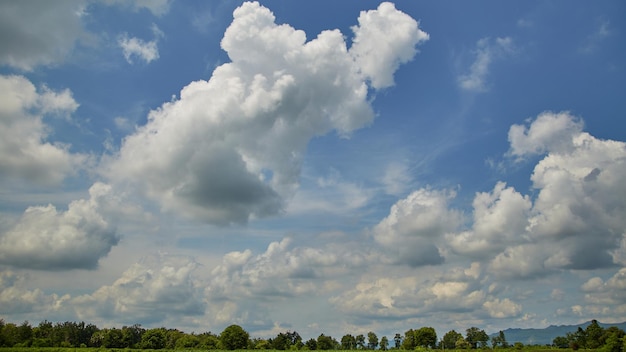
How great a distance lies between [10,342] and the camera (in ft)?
511

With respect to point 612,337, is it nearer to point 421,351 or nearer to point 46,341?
point 421,351

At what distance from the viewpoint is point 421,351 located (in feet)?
442

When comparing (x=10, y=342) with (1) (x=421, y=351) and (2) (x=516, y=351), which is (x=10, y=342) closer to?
(1) (x=421, y=351)

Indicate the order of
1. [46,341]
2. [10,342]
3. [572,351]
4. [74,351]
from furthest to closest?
[572,351] < [46,341] < [10,342] < [74,351]

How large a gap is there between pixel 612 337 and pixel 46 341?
665 feet

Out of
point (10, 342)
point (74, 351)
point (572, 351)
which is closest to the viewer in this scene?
point (74, 351)

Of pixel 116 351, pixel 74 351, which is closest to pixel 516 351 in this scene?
pixel 116 351

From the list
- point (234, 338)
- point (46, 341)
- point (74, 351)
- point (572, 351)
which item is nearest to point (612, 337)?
point (572, 351)

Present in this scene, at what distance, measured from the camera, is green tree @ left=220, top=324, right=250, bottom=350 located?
195387mm

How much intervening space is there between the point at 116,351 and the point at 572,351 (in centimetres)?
17007

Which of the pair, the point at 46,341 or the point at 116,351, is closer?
the point at 116,351

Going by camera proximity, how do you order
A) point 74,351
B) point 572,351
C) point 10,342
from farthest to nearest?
1. point 572,351
2. point 10,342
3. point 74,351

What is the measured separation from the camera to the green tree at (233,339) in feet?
641

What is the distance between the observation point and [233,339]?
196 m
